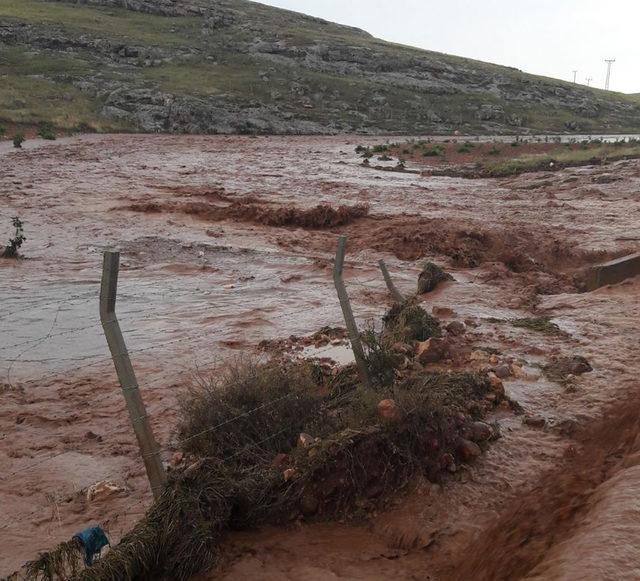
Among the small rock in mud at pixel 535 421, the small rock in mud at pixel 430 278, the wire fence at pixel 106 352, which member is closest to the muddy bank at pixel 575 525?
the small rock in mud at pixel 535 421

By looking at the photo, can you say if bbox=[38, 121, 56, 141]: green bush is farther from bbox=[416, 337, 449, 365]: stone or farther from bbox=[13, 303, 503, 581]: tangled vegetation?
bbox=[13, 303, 503, 581]: tangled vegetation

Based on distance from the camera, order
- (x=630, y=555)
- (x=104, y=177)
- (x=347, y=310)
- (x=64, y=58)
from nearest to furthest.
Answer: (x=630, y=555), (x=347, y=310), (x=104, y=177), (x=64, y=58)

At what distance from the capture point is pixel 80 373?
687cm

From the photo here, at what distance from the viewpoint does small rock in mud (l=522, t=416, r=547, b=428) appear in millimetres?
5320

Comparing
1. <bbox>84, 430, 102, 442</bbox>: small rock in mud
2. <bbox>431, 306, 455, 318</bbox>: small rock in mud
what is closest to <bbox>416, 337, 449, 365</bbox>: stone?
<bbox>431, 306, 455, 318</bbox>: small rock in mud

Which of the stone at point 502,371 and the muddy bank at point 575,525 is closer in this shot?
the muddy bank at point 575,525

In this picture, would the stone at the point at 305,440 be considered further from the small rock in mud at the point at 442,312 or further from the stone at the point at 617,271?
the stone at the point at 617,271

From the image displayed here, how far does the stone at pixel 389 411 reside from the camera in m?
4.71

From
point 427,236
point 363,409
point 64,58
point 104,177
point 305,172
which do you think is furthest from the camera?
point 64,58

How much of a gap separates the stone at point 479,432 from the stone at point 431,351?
1.41 metres

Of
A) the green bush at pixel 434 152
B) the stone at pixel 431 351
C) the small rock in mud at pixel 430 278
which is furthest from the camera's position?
the green bush at pixel 434 152

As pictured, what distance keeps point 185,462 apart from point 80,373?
276 cm

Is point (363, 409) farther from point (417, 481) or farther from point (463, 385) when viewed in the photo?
point (463, 385)

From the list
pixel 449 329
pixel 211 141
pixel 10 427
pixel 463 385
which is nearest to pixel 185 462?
pixel 10 427
